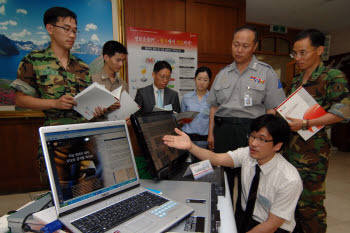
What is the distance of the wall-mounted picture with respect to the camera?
8.16ft

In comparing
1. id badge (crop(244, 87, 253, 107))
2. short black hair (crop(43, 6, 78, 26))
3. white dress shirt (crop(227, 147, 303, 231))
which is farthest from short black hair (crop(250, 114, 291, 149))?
short black hair (crop(43, 6, 78, 26))

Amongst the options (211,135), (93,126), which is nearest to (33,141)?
(211,135)

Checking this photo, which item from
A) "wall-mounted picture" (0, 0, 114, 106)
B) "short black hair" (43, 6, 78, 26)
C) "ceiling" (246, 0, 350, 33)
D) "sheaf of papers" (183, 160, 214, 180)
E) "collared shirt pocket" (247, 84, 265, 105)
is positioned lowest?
"sheaf of papers" (183, 160, 214, 180)

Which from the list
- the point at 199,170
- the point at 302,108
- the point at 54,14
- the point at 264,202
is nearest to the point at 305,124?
the point at 302,108

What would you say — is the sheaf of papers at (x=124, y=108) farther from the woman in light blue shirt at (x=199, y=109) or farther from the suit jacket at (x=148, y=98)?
the woman in light blue shirt at (x=199, y=109)

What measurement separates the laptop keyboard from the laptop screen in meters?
0.07

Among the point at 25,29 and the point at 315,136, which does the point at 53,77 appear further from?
the point at 25,29

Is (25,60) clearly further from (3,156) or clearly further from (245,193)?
(3,156)

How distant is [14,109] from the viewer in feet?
8.37

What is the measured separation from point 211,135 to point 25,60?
4.84ft

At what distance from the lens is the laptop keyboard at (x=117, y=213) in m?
0.50

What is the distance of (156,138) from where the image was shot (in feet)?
2.67

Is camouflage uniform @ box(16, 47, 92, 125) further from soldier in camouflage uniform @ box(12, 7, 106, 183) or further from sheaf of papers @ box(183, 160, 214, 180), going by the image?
sheaf of papers @ box(183, 160, 214, 180)

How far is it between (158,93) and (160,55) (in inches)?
47.0
